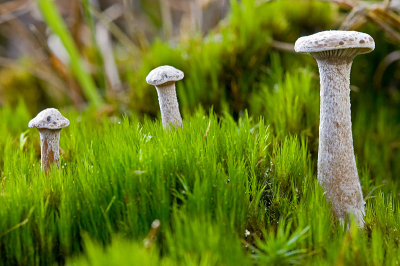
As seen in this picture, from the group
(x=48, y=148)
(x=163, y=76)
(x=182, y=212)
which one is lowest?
(x=182, y=212)

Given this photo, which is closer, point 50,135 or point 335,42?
point 335,42

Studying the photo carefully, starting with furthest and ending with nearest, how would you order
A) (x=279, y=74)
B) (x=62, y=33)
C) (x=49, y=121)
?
(x=62, y=33) → (x=279, y=74) → (x=49, y=121)

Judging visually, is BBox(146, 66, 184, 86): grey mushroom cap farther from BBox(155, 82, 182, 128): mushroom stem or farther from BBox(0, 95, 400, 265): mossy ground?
BBox(0, 95, 400, 265): mossy ground

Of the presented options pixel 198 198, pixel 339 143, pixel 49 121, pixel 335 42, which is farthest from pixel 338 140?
pixel 49 121

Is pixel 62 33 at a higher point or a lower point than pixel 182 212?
higher

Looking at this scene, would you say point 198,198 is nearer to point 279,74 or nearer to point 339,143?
point 339,143

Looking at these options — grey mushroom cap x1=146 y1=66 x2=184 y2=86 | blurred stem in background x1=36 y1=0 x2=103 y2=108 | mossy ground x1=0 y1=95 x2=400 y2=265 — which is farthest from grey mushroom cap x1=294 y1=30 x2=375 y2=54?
blurred stem in background x1=36 y1=0 x2=103 y2=108

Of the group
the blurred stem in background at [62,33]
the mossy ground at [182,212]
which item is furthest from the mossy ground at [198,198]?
the blurred stem in background at [62,33]

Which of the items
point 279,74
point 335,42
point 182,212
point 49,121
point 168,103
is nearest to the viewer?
point 182,212

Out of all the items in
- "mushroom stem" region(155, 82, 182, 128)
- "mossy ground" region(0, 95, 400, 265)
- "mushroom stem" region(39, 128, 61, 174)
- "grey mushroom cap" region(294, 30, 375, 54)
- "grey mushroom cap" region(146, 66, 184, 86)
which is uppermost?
"grey mushroom cap" region(294, 30, 375, 54)
